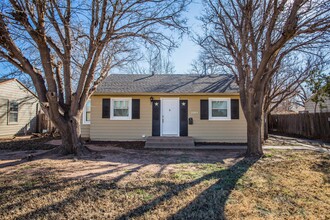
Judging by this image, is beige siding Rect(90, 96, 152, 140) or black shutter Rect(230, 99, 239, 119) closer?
black shutter Rect(230, 99, 239, 119)

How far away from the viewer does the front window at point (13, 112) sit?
43.1 feet

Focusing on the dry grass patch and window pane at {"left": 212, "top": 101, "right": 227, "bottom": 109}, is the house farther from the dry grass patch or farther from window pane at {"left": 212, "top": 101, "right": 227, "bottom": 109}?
the dry grass patch

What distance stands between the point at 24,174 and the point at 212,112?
27.2 feet

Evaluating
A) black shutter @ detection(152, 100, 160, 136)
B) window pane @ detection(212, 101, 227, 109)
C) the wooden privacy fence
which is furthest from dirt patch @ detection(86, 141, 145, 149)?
the wooden privacy fence

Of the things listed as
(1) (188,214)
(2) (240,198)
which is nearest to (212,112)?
(2) (240,198)

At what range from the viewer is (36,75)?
21.7 feet

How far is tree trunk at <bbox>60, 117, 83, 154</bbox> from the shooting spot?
271 inches

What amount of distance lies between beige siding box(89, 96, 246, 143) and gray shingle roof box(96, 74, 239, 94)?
446 millimetres

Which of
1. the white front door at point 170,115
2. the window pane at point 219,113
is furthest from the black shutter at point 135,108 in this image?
the window pane at point 219,113

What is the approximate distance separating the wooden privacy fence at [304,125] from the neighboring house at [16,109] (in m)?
17.2

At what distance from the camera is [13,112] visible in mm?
13398

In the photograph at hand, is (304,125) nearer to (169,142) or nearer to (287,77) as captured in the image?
(287,77)

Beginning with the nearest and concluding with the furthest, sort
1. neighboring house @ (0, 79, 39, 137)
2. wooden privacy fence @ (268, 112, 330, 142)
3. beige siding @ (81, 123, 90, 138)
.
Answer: beige siding @ (81, 123, 90, 138) → wooden privacy fence @ (268, 112, 330, 142) → neighboring house @ (0, 79, 39, 137)

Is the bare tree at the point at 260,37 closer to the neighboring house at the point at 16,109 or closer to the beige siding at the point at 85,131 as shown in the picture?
the beige siding at the point at 85,131
